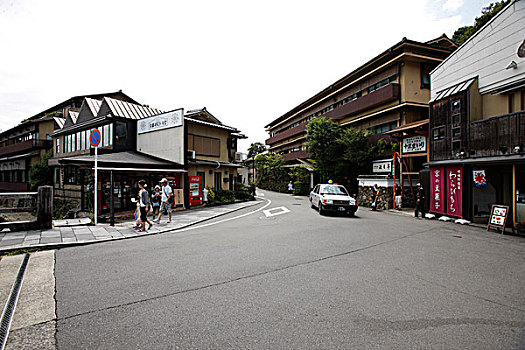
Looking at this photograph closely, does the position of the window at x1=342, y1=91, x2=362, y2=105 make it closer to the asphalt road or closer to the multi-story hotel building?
the multi-story hotel building

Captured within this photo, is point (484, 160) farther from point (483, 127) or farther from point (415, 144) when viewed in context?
point (415, 144)

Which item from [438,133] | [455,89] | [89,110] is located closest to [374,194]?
[438,133]

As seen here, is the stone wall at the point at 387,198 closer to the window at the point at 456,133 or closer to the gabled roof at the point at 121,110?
the window at the point at 456,133

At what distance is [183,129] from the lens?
18.3 metres

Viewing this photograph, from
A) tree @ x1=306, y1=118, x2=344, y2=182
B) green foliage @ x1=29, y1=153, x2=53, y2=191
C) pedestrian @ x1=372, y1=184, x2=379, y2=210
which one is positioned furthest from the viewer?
green foliage @ x1=29, y1=153, x2=53, y2=191

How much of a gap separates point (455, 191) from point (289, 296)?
12.9m

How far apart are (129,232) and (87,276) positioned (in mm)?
5016

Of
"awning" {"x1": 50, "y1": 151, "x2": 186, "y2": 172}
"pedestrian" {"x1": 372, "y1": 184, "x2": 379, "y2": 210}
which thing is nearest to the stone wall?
"pedestrian" {"x1": 372, "y1": 184, "x2": 379, "y2": 210}

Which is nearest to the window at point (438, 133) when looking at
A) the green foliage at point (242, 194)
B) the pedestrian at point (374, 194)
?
the pedestrian at point (374, 194)

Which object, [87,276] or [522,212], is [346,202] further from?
[87,276]

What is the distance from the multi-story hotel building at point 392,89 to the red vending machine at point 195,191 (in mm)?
14459

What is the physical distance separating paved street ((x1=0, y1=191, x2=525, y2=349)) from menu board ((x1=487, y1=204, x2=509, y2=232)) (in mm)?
2931

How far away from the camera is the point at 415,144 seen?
1855cm

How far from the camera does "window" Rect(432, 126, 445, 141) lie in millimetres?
14883
